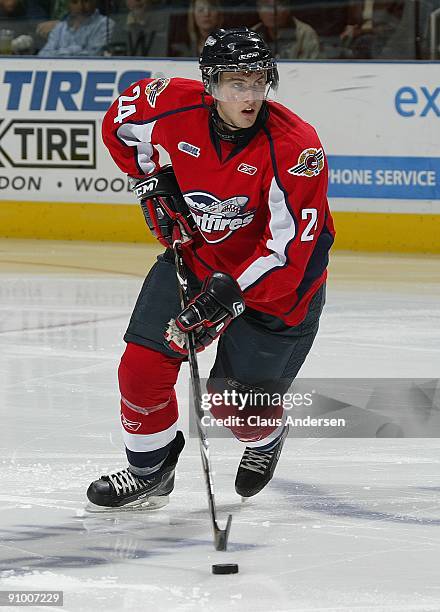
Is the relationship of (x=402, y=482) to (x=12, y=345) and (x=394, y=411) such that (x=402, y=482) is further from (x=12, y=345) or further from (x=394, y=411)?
(x=12, y=345)

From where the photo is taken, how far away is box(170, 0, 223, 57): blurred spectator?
8.67 m

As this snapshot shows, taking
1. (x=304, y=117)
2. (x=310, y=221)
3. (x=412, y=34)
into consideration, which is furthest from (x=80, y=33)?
(x=310, y=221)

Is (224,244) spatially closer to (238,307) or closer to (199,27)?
(238,307)

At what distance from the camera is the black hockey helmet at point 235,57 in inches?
120

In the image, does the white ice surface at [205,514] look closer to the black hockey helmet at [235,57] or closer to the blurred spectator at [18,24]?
the black hockey helmet at [235,57]

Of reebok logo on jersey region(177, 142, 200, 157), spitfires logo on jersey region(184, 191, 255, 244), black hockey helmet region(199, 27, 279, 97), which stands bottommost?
spitfires logo on jersey region(184, 191, 255, 244)

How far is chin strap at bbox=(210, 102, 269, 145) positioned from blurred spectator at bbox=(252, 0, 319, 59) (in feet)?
18.0

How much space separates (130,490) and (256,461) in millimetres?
312

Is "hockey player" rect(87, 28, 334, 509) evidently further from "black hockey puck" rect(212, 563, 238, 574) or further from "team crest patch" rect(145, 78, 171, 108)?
"black hockey puck" rect(212, 563, 238, 574)

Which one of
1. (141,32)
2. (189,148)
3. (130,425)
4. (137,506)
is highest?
(189,148)

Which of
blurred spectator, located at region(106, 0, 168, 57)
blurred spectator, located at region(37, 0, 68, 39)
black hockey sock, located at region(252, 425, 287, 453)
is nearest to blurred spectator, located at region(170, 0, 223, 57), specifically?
blurred spectator, located at region(106, 0, 168, 57)

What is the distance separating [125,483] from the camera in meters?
3.30

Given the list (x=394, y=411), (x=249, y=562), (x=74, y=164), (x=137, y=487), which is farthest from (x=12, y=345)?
Result: (x=74, y=164)

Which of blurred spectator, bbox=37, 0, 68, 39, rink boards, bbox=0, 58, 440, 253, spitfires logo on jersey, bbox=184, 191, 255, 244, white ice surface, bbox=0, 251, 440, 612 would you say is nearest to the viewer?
white ice surface, bbox=0, 251, 440, 612
